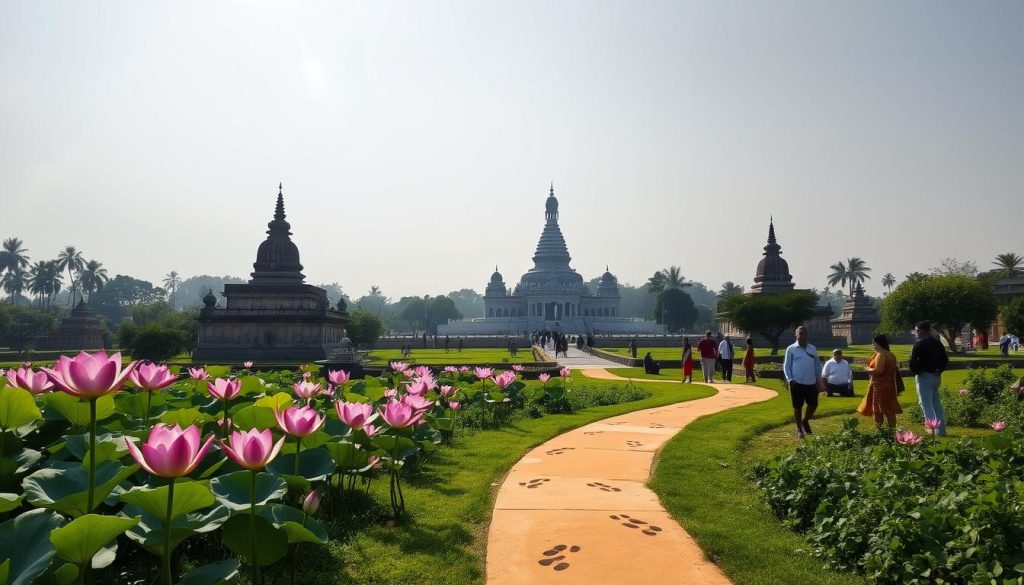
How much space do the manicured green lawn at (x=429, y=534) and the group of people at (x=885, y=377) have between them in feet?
16.7

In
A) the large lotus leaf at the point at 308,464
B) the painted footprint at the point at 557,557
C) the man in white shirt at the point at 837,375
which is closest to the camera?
the large lotus leaf at the point at 308,464

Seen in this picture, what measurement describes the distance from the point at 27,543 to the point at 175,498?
591 mm

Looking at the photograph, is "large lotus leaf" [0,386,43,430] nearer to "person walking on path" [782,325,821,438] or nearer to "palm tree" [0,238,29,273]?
"person walking on path" [782,325,821,438]

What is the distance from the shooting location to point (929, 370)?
34.5 ft

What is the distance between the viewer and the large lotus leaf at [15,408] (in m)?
4.21

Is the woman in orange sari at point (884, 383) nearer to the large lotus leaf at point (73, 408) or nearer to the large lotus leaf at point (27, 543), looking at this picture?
the large lotus leaf at point (73, 408)

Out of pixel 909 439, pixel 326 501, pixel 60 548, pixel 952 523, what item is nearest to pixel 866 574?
pixel 952 523

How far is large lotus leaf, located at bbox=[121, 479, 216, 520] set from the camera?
3166 millimetres

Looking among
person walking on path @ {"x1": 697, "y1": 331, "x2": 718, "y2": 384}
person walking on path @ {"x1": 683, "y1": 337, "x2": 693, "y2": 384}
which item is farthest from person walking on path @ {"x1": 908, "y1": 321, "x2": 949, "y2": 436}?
person walking on path @ {"x1": 683, "y1": 337, "x2": 693, "y2": 384}

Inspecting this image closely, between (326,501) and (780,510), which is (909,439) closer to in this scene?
(780,510)

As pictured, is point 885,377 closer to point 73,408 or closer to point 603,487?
point 603,487

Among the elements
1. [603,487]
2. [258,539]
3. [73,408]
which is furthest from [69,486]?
[603,487]

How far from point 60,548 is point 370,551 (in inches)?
109

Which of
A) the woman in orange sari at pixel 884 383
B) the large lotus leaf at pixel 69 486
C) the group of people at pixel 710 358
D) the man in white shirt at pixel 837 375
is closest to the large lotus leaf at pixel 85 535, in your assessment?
the large lotus leaf at pixel 69 486
